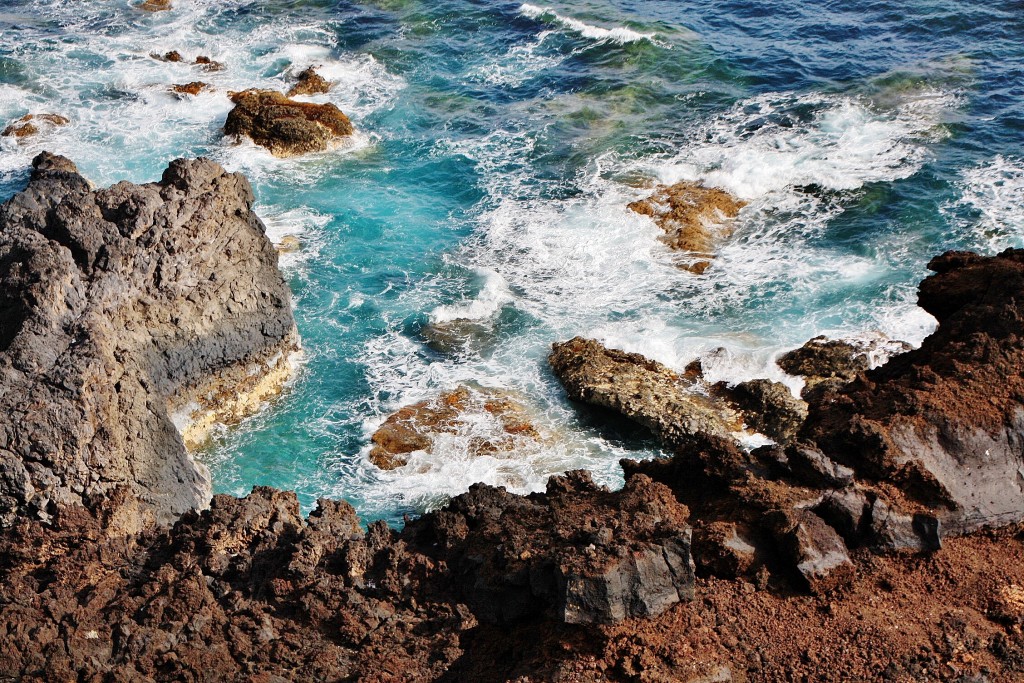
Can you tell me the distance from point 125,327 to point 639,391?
11057 mm

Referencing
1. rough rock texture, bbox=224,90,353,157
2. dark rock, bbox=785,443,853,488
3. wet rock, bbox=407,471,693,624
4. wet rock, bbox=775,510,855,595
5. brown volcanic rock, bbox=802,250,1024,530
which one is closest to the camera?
wet rock, bbox=407,471,693,624

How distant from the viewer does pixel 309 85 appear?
1470 inches

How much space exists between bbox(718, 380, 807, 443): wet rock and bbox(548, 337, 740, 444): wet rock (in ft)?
1.24

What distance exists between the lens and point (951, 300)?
53.1 feet

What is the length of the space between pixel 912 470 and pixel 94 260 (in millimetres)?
15340

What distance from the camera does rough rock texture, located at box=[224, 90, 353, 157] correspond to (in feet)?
109

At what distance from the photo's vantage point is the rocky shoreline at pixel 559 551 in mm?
11445

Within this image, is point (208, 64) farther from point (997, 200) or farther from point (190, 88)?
point (997, 200)

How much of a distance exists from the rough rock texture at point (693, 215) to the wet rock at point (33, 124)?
21.2 meters

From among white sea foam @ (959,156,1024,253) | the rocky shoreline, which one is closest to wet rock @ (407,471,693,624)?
the rocky shoreline

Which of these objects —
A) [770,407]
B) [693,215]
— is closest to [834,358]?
[770,407]

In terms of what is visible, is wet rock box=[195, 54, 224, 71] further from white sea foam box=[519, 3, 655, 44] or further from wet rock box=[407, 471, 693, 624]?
wet rock box=[407, 471, 693, 624]

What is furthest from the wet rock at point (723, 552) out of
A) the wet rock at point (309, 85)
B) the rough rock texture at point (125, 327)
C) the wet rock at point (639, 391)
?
the wet rock at point (309, 85)

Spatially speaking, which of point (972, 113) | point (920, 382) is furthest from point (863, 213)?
point (920, 382)
